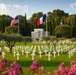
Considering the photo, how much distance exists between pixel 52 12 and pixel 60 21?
Result: 51.7 ft

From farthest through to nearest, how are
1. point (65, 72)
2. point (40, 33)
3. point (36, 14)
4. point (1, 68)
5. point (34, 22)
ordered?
point (36, 14), point (34, 22), point (40, 33), point (1, 68), point (65, 72)

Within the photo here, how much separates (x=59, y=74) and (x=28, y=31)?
10008 centimetres

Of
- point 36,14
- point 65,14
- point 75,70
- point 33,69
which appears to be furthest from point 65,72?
point 65,14

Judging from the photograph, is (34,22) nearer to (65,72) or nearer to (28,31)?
(28,31)

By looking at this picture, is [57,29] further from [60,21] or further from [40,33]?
[60,21]

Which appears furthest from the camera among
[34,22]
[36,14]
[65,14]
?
[65,14]

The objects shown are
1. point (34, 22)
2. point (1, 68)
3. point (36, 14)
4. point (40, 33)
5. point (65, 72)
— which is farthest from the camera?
point (36, 14)

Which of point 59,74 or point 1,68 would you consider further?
point 1,68

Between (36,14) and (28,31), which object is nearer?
(28,31)

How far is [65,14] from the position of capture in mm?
140375

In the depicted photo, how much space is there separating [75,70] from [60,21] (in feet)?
391

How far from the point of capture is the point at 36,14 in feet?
432

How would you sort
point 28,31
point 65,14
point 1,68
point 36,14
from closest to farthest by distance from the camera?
1. point 1,68
2. point 28,31
3. point 36,14
4. point 65,14

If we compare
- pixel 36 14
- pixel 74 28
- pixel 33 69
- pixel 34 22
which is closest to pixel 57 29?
pixel 74 28
